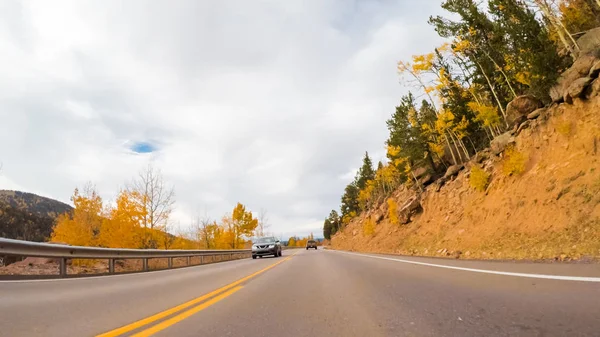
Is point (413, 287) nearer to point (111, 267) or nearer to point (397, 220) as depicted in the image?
point (111, 267)

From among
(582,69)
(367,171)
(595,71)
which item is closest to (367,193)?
(367,171)

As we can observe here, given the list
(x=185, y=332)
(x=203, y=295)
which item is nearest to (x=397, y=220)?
(x=203, y=295)

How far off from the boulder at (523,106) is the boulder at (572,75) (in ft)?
9.98

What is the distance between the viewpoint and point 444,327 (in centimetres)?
335

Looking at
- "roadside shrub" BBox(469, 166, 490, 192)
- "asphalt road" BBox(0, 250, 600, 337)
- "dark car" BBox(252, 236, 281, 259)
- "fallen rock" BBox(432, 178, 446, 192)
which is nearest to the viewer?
"asphalt road" BBox(0, 250, 600, 337)

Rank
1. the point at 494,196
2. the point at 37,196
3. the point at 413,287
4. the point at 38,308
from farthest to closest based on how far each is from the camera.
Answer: the point at 37,196, the point at 494,196, the point at 413,287, the point at 38,308

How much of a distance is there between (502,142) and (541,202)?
8.81 metres

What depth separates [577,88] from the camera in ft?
55.0

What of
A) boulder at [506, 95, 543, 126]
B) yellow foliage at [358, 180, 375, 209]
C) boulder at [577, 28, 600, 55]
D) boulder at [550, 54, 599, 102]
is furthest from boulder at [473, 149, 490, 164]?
yellow foliage at [358, 180, 375, 209]

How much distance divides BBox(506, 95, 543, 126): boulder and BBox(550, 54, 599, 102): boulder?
304 centimetres

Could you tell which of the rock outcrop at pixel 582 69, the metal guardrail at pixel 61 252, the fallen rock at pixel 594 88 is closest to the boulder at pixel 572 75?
the rock outcrop at pixel 582 69

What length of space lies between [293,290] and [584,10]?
3435 centimetres

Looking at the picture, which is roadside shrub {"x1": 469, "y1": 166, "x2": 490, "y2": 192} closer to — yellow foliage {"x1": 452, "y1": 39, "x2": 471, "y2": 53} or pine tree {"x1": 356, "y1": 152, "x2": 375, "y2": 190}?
yellow foliage {"x1": 452, "y1": 39, "x2": 471, "y2": 53}

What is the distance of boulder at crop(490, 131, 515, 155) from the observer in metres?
22.3
